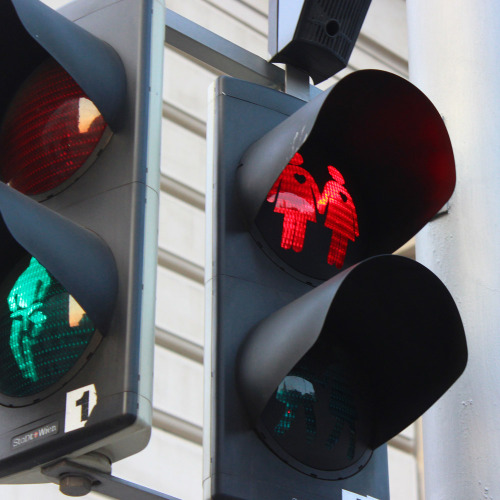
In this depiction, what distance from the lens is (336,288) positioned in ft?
7.86

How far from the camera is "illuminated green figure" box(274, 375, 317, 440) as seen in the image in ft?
8.51

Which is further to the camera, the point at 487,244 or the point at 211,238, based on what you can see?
the point at 487,244

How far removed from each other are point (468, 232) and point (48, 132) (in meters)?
1.02

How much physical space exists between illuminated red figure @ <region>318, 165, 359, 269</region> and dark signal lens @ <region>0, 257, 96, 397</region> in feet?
2.17

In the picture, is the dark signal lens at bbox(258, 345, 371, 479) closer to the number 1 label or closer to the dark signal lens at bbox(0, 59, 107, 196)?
the number 1 label

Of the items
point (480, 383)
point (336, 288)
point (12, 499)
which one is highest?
point (336, 288)

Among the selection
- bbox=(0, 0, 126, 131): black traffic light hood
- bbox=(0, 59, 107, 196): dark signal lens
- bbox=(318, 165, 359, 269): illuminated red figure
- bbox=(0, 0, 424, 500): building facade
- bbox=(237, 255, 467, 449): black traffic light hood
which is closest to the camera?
bbox=(237, 255, 467, 449): black traffic light hood

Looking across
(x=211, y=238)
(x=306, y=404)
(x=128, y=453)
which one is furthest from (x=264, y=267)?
(x=128, y=453)

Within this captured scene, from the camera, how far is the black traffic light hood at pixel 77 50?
8.79ft

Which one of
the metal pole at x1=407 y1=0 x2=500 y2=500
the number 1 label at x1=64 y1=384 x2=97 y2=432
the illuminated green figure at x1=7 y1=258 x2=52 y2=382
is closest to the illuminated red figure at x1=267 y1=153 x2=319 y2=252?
the metal pole at x1=407 y1=0 x2=500 y2=500

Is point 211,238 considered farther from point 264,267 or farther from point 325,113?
point 325,113

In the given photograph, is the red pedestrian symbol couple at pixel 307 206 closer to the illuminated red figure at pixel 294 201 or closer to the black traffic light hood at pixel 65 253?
the illuminated red figure at pixel 294 201

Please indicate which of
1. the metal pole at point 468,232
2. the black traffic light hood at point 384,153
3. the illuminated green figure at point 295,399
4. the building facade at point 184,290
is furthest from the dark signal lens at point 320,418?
the building facade at point 184,290

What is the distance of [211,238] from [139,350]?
1.51 ft
